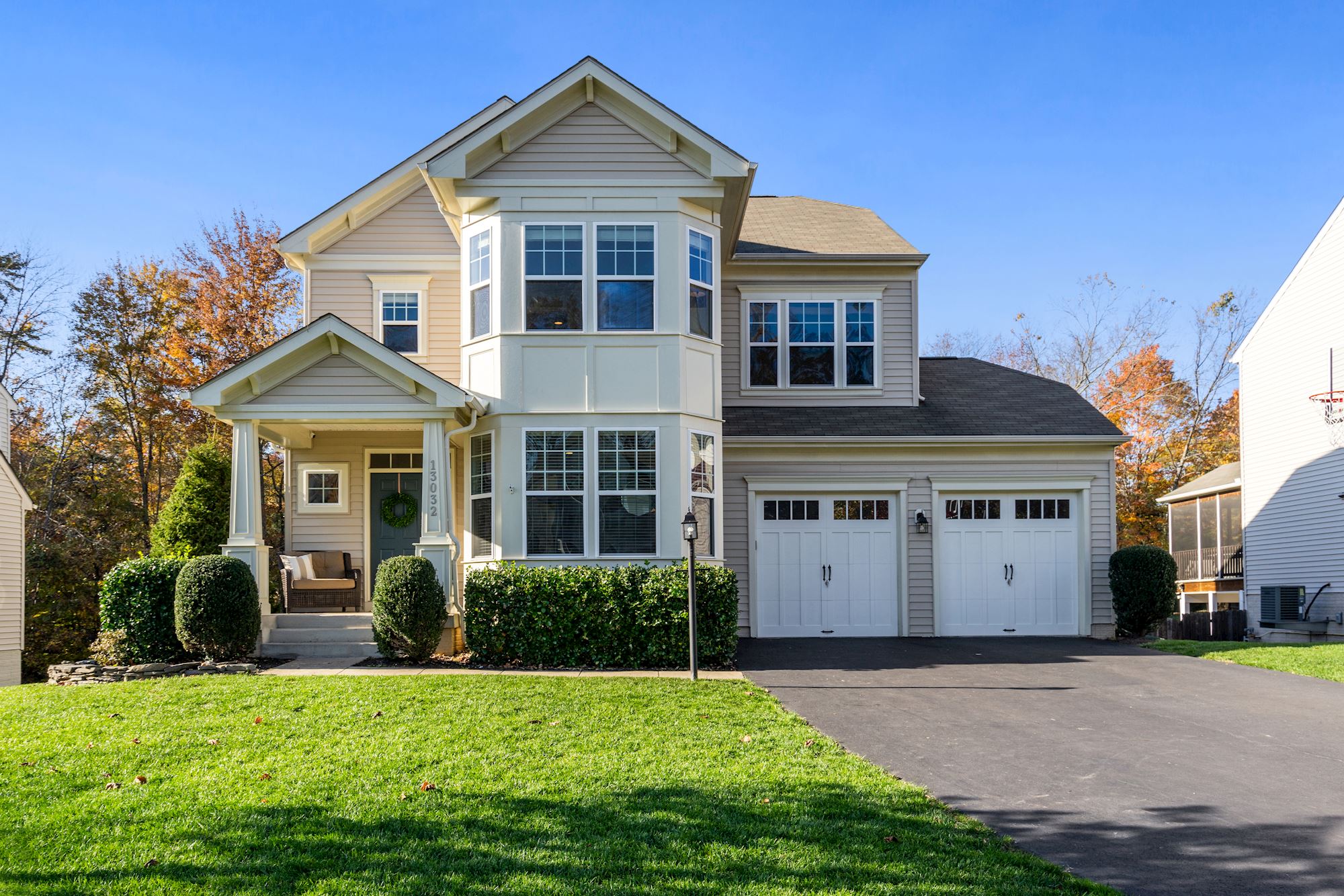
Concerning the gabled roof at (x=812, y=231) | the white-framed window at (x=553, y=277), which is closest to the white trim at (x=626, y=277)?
the white-framed window at (x=553, y=277)

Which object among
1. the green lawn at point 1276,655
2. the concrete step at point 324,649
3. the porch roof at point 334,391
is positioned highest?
the porch roof at point 334,391

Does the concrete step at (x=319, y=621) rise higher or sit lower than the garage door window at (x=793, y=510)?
lower

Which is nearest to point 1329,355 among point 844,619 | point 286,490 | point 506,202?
point 844,619

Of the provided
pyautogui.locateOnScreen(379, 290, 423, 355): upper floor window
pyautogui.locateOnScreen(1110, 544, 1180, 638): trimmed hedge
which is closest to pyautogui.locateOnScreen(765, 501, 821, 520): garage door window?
pyautogui.locateOnScreen(1110, 544, 1180, 638): trimmed hedge

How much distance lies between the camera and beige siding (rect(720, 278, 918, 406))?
17453mm

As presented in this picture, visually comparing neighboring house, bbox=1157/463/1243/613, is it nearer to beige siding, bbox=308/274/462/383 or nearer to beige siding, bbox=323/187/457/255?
beige siding, bbox=308/274/462/383

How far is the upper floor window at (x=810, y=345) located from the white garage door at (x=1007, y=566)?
2726 mm

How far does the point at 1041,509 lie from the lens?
16.8 metres

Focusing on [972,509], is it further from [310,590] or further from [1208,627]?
[310,590]

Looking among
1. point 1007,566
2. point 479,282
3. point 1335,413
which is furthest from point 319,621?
point 1335,413

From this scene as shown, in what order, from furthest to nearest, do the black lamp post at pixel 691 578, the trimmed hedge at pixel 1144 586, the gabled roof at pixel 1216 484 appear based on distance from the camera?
the gabled roof at pixel 1216 484, the trimmed hedge at pixel 1144 586, the black lamp post at pixel 691 578

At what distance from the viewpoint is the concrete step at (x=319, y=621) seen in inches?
533

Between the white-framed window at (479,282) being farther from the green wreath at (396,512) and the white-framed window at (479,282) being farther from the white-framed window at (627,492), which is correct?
the green wreath at (396,512)

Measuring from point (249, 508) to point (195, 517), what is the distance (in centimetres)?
304
